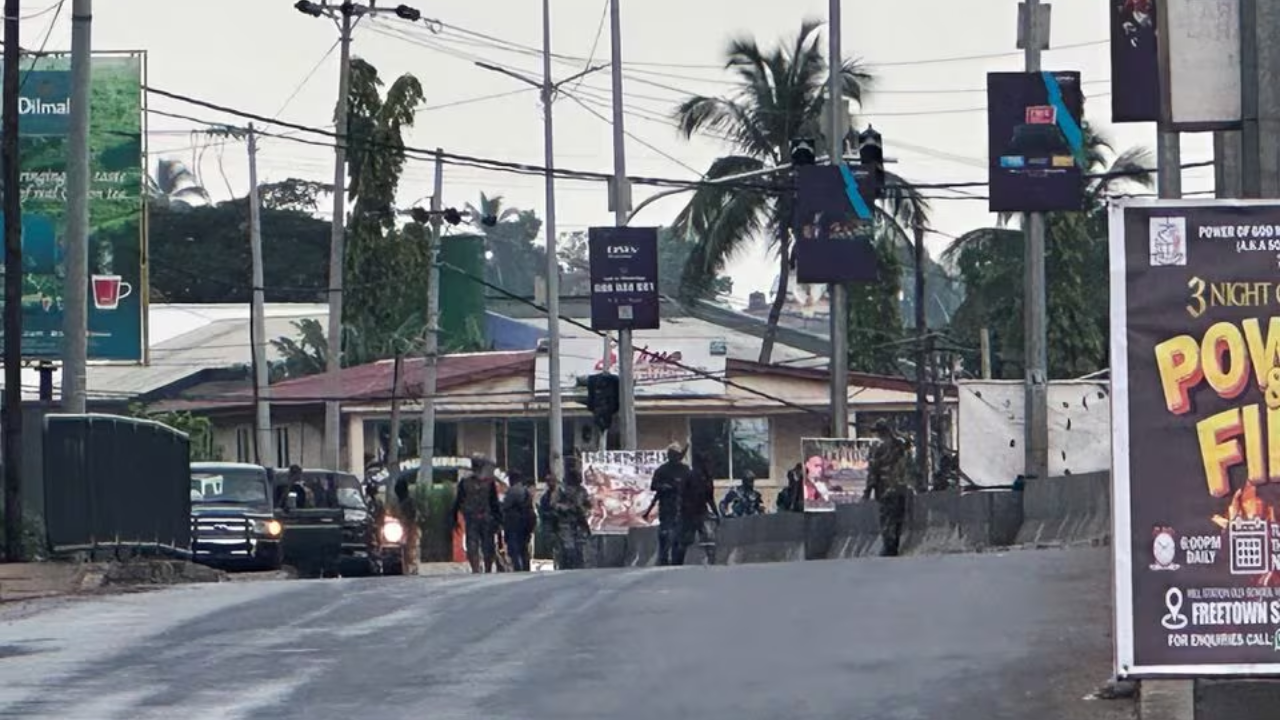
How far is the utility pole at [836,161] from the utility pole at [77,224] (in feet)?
47.6

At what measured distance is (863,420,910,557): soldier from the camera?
31766 millimetres

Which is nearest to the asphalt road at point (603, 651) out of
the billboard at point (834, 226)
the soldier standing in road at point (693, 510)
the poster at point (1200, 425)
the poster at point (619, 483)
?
the poster at point (1200, 425)

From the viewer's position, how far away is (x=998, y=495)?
31.9 meters

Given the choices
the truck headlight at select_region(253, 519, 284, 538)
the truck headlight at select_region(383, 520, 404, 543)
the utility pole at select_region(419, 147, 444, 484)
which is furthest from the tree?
the truck headlight at select_region(253, 519, 284, 538)

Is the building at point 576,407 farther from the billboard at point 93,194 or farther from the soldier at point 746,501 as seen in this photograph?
the billboard at point 93,194

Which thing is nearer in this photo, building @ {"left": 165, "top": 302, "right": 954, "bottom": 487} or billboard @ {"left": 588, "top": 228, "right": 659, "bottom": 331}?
billboard @ {"left": 588, "top": 228, "right": 659, "bottom": 331}

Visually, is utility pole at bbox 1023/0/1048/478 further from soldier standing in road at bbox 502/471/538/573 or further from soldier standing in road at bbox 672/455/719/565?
soldier standing in road at bbox 502/471/538/573

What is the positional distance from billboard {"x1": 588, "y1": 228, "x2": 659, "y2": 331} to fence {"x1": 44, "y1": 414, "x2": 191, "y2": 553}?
1512 centimetres

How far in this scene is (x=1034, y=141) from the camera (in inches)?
1330

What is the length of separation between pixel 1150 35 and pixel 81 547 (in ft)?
55.8

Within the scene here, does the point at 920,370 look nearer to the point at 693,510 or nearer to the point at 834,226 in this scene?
the point at 834,226

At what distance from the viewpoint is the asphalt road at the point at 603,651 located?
13.7 m

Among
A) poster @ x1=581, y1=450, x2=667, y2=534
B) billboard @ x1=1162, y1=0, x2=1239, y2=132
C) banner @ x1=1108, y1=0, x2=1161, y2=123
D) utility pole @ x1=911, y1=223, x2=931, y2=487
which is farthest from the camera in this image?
utility pole @ x1=911, y1=223, x2=931, y2=487

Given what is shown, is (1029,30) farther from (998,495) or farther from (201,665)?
(201,665)
